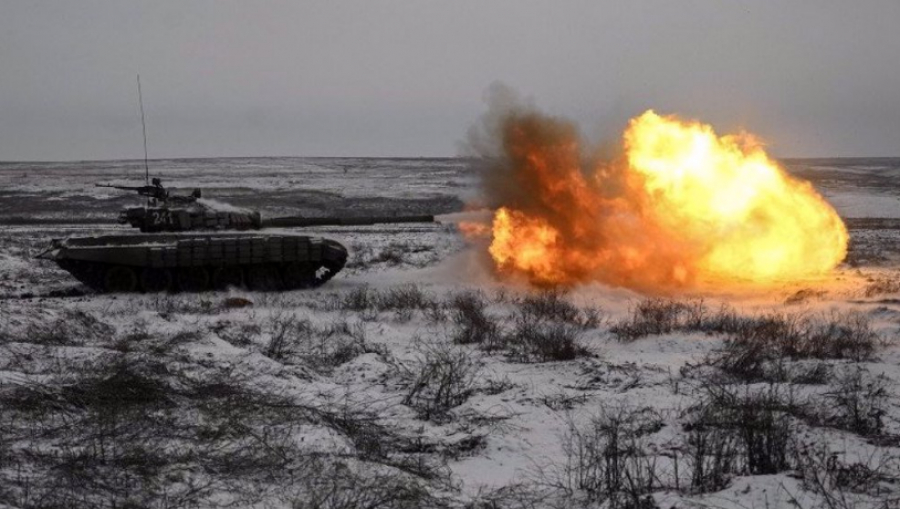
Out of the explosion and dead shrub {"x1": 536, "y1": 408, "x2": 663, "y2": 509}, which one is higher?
the explosion

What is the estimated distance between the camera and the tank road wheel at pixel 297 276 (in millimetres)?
21766

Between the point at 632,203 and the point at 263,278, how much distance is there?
382 inches

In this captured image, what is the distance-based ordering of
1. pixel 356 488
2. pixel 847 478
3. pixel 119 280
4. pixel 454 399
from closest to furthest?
pixel 356 488 → pixel 847 478 → pixel 454 399 → pixel 119 280

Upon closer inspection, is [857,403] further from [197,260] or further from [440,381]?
[197,260]

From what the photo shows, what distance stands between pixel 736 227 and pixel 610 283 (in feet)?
13.0

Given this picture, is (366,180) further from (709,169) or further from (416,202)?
(709,169)

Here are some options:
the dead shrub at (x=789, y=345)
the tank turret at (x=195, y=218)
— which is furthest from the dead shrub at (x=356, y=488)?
the tank turret at (x=195, y=218)

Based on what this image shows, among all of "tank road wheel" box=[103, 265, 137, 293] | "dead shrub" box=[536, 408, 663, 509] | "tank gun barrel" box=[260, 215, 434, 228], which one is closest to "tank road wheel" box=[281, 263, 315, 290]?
"tank gun barrel" box=[260, 215, 434, 228]

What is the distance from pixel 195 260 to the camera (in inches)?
803

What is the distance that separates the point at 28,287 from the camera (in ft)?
70.4

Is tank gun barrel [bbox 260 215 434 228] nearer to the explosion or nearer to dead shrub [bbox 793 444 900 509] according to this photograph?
the explosion

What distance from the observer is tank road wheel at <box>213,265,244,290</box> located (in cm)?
2093

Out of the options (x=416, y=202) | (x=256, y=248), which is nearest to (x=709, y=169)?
(x=256, y=248)

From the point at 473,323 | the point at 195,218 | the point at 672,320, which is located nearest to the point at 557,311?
the point at 672,320
